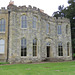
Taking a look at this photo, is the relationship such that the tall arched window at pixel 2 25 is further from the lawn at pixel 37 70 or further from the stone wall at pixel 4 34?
the lawn at pixel 37 70

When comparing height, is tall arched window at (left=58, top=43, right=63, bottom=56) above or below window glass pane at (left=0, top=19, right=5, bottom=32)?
below

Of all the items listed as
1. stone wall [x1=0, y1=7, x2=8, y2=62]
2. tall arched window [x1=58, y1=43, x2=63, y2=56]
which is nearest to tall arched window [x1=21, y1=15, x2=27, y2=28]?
stone wall [x1=0, y1=7, x2=8, y2=62]

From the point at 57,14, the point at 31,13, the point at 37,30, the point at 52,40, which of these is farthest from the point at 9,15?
the point at 57,14

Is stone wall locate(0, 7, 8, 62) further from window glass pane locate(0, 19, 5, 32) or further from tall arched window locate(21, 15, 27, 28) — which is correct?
tall arched window locate(21, 15, 27, 28)

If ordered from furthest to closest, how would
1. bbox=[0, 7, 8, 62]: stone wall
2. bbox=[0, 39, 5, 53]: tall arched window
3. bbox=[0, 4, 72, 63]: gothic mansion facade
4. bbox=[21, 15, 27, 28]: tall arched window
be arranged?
bbox=[21, 15, 27, 28]: tall arched window, bbox=[0, 39, 5, 53]: tall arched window, bbox=[0, 7, 8, 62]: stone wall, bbox=[0, 4, 72, 63]: gothic mansion facade

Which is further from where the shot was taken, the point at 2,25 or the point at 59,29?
the point at 59,29

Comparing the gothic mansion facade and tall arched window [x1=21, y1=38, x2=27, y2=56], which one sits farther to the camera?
tall arched window [x1=21, y1=38, x2=27, y2=56]

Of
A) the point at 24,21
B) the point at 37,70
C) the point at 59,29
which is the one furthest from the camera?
the point at 59,29

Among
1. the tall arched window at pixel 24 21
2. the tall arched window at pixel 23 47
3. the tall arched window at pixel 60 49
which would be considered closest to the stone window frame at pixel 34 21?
the tall arched window at pixel 24 21

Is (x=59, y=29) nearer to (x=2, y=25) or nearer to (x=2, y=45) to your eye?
(x=2, y=25)

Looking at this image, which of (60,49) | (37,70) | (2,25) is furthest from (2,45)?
(60,49)

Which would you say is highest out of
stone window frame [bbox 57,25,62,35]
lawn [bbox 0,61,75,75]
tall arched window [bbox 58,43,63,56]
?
stone window frame [bbox 57,25,62,35]

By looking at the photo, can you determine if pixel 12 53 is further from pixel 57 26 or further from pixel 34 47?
pixel 57 26

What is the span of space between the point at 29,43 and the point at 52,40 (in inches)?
257
